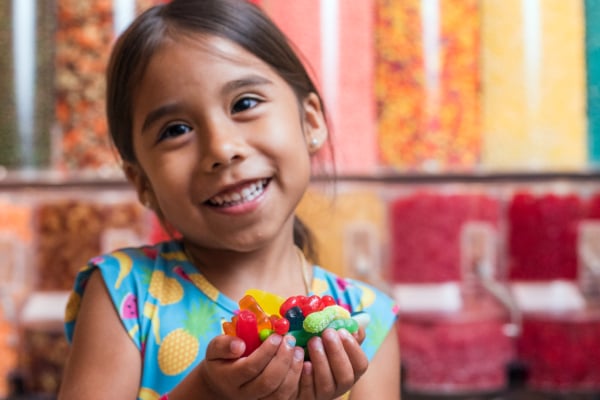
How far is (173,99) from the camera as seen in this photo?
843 millimetres

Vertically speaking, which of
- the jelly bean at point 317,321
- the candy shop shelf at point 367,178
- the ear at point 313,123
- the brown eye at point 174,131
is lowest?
the candy shop shelf at point 367,178

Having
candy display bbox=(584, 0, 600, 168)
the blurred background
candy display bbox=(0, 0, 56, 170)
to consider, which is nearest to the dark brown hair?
the blurred background

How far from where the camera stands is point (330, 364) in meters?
0.68

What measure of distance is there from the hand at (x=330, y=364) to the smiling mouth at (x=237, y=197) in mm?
209

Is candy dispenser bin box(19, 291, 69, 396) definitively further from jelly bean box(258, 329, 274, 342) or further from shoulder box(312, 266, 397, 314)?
jelly bean box(258, 329, 274, 342)

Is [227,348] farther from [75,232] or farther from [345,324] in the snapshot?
[75,232]

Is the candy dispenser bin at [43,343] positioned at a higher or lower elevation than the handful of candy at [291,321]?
lower

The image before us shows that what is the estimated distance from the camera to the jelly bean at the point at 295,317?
0.68 metres

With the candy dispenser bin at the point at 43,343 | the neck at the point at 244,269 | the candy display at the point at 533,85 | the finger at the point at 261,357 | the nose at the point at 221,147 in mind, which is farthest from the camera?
the candy display at the point at 533,85

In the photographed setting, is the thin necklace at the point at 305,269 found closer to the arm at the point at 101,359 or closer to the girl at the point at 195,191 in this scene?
the girl at the point at 195,191

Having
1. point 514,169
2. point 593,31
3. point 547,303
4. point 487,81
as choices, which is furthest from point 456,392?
point 593,31

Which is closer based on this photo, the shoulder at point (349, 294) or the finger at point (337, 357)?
the finger at point (337, 357)

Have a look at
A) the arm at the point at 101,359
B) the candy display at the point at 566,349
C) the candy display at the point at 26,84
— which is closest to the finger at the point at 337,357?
the arm at the point at 101,359

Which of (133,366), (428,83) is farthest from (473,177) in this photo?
(133,366)
